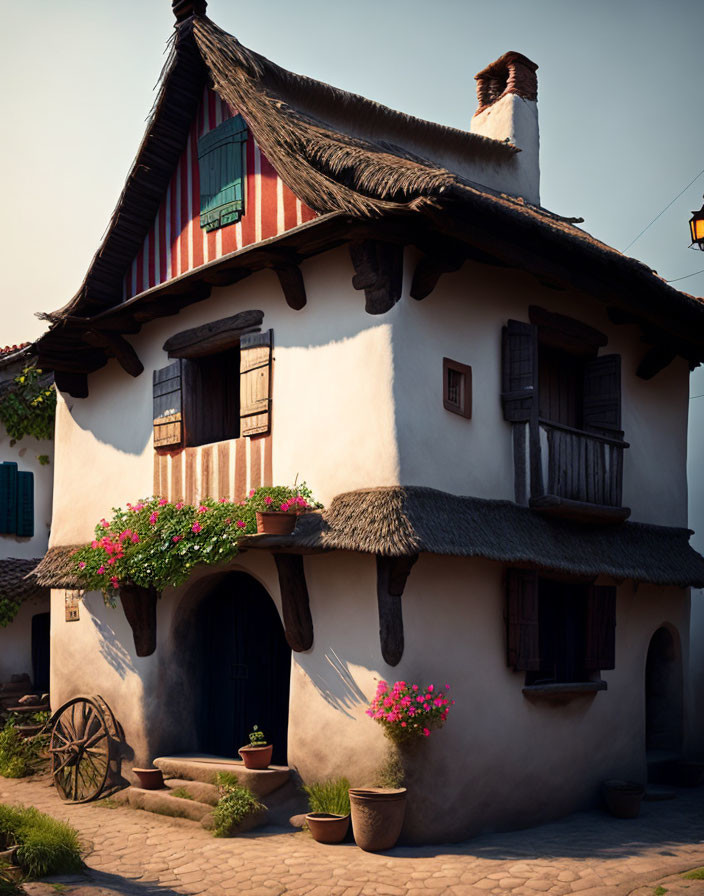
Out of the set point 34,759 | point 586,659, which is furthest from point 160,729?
point 586,659

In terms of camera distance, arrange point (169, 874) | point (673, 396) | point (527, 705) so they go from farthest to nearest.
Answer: point (673, 396), point (527, 705), point (169, 874)

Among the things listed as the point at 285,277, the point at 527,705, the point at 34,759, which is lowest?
the point at 34,759

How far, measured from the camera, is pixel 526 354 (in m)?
9.17

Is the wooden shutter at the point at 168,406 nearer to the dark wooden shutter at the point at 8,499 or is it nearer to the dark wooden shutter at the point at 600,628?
the dark wooden shutter at the point at 600,628

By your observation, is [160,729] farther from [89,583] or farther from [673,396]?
[673,396]

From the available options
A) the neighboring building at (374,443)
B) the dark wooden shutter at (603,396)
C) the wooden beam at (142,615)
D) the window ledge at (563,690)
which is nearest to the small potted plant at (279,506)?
the neighboring building at (374,443)

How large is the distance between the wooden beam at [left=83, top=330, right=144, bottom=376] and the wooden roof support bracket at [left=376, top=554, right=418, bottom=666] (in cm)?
429

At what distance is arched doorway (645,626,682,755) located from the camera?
1144 cm

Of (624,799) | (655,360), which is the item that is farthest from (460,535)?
(655,360)

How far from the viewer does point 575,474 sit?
9586 mm

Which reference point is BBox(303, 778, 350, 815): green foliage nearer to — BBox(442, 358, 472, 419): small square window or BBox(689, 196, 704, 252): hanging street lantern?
BBox(442, 358, 472, 419): small square window

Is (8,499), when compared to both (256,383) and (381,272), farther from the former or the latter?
(381,272)

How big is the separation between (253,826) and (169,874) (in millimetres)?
1260

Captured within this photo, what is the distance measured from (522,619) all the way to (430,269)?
3215 millimetres
